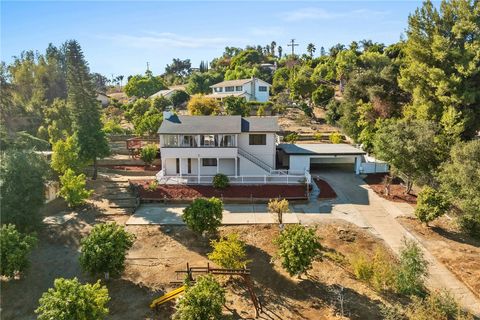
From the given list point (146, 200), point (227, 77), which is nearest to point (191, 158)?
point (146, 200)

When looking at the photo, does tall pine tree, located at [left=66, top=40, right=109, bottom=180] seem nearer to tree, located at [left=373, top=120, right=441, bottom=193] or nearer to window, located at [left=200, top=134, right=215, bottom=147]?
window, located at [left=200, top=134, right=215, bottom=147]

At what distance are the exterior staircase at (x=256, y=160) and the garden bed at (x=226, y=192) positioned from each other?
2.63 metres

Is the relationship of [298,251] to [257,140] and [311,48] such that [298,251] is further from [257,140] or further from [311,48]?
[311,48]

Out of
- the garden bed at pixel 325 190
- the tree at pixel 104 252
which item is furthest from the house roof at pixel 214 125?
the tree at pixel 104 252

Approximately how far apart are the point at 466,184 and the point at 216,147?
63.1 ft

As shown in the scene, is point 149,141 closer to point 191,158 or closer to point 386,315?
point 191,158

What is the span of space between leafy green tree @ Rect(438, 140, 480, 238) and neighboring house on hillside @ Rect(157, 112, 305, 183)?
1169 centimetres

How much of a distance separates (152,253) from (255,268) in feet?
20.6

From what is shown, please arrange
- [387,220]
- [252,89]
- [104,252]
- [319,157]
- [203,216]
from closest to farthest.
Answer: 1. [104,252]
2. [203,216]
3. [387,220]
4. [319,157]
5. [252,89]

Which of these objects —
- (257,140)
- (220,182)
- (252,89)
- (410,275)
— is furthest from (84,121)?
(252,89)

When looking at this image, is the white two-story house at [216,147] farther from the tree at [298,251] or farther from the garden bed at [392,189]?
the tree at [298,251]

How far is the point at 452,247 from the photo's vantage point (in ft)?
68.1

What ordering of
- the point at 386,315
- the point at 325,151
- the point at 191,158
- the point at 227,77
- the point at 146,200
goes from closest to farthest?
the point at 386,315
the point at 146,200
the point at 191,158
the point at 325,151
the point at 227,77

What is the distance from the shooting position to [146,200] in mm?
27922
